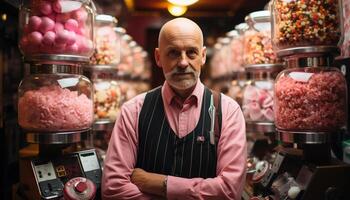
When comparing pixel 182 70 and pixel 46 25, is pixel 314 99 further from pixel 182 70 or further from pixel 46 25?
pixel 46 25

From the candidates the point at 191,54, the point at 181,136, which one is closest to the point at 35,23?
the point at 191,54

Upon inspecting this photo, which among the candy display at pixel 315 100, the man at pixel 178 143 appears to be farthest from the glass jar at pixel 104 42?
the candy display at pixel 315 100

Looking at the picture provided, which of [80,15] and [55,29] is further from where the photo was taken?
[80,15]

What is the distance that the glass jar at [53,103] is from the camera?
87.4 inches

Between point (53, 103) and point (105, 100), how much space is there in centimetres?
108

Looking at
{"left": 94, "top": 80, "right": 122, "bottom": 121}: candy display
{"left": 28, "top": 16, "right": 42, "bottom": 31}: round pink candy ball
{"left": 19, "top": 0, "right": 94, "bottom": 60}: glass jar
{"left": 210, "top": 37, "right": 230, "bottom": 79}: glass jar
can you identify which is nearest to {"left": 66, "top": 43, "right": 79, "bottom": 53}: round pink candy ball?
{"left": 19, "top": 0, "right": 94, "bottom": 60}: glass jar

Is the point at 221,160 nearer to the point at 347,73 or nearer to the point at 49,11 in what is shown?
the point at 347,73

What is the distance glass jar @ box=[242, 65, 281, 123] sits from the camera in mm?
3025

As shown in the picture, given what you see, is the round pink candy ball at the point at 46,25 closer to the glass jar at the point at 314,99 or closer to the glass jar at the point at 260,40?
the glass jar at the point at 314,99

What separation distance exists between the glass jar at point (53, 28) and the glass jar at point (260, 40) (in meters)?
1.37

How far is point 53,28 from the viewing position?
7.43 ft

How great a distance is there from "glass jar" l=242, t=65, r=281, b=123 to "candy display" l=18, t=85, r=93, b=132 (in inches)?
55.4

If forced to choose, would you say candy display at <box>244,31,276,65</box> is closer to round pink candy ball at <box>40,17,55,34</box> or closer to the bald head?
the bald head

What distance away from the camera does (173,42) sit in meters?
2.14
